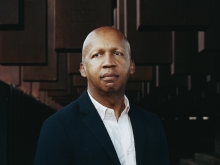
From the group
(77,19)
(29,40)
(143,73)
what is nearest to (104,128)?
(77,19)

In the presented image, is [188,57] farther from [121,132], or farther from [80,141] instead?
[80,141]

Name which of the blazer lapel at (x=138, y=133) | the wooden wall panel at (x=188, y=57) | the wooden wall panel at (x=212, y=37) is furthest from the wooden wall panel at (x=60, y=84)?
the blazer lapel at (x=138, y=133)

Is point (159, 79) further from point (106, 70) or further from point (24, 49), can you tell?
point (106, 70)

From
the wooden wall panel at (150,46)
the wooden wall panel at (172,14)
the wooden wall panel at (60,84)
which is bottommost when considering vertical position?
the wooden wall panel at (60,84)

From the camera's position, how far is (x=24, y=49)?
682 cm

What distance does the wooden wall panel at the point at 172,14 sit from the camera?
16.5ft

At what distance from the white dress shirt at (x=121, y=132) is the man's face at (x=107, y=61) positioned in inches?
6.3

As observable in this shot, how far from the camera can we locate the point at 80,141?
2.47m

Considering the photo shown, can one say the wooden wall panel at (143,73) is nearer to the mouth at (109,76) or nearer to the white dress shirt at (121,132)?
the white dress shirt at (121,132)

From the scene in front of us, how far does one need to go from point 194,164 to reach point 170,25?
55.8 feet

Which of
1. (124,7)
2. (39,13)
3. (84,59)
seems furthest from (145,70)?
(84,59)

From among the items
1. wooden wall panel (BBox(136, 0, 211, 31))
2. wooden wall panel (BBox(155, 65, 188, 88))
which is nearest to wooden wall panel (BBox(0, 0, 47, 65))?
wooden wall panel (BBox(136, 0, 211, 31))

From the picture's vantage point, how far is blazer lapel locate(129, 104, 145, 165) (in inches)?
101

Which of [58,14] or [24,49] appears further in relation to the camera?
[24,49]
